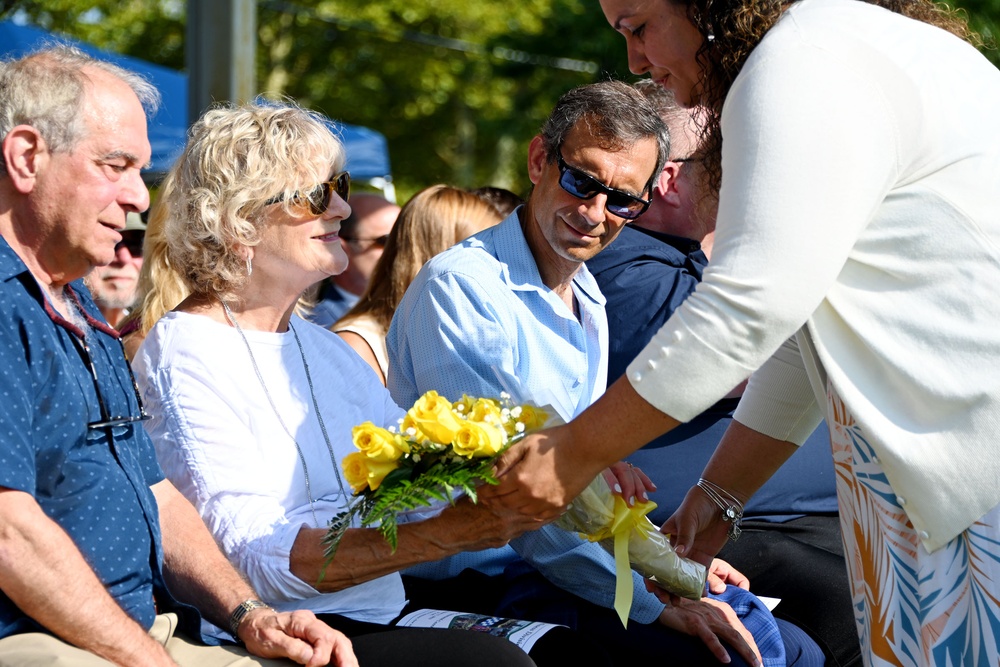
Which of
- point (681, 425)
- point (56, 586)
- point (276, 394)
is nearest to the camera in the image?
point (56, 586)

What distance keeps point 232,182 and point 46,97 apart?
696 mm

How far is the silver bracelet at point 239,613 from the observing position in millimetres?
2311

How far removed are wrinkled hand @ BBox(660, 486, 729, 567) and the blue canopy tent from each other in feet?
4.87

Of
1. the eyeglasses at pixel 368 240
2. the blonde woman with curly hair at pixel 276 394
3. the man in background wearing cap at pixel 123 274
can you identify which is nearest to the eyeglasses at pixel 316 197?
the blonde woman with curly hair at pixel 276 394

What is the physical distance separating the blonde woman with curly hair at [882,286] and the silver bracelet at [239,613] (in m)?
0.85

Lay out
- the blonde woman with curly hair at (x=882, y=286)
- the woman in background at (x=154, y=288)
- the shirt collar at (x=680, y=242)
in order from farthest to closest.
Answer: the shirt collar at (x=680, y=242) < the woman in background at (x=154, y=288) < the blonde woman with curly hair at (x=882, y=286)

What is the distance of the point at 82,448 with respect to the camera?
83.0 inches

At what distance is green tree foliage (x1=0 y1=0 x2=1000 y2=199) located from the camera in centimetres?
2325

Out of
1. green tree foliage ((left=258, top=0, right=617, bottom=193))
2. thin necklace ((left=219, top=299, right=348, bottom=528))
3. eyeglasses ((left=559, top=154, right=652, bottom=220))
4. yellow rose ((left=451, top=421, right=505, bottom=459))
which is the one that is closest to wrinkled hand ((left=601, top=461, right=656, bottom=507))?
yellow rose ((left=451, top=421, right=505, bottom=459))

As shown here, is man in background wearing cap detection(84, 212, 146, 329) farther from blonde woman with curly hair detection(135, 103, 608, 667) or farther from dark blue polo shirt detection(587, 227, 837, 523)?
dark blue polo shirt detection(587, 227, 837, 523)

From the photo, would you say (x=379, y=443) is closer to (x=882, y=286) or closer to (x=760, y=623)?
(x=882, y=286)

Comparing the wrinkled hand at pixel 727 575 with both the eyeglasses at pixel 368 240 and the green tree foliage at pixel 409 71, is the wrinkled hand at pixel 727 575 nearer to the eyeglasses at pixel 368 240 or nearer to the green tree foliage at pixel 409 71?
the eyeglasses at pixel 368 240

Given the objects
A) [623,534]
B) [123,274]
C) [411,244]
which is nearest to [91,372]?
[623,534]

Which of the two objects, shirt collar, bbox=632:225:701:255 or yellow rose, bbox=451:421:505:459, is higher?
yellow rose, bbox=451:421:505:459
